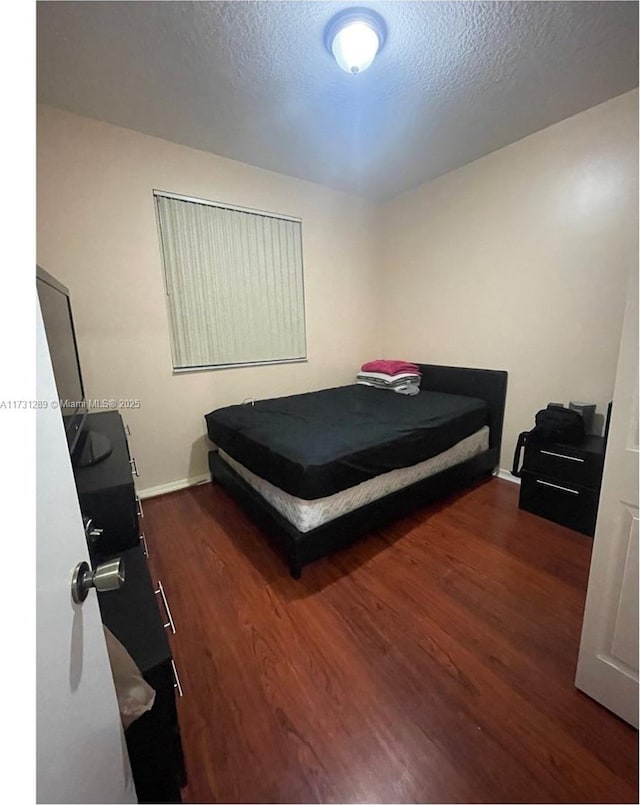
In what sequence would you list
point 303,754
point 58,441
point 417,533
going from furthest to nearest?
point 417,533, point 303,754, point 58,441

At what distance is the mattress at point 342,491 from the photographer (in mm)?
1662

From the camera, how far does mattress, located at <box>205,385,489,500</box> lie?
168 centimetres

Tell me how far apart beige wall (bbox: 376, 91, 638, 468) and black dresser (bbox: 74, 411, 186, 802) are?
2.74 meters

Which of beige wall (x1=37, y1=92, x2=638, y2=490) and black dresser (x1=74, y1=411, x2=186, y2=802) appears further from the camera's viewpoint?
beige wall (x1=37, y1=92, x2=638, y2=490)

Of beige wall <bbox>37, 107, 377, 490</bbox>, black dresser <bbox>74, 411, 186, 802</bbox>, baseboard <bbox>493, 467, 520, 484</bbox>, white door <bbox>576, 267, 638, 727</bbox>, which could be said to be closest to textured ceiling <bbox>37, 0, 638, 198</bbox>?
beige wall <bbox>37, 107, 377, 490</bbox>

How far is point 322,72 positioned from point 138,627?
101 inches

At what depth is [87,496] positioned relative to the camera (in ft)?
3.67

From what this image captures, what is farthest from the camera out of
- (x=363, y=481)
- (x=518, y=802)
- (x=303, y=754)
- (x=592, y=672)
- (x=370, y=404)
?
(x=370, y=404)

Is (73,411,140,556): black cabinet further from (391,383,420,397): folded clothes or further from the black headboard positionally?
the black headboard

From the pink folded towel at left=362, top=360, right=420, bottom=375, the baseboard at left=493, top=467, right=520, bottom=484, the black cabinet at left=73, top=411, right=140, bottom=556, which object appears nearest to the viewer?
the black cabinet at left=73, top=411, right=140, bottom=556

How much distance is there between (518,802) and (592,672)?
477 millimetres

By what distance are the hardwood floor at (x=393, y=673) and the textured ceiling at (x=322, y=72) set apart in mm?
2612

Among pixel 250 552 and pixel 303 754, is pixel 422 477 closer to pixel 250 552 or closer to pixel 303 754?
pixel 250 552
